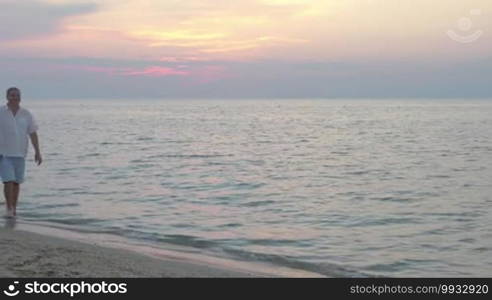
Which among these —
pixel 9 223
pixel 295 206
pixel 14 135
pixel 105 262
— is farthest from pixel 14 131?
pixel 295 206

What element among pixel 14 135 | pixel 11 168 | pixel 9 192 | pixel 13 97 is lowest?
pixel 9 192

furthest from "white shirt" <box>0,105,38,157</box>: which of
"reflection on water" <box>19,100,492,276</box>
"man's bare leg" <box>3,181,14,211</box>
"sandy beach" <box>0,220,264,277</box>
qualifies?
"reflection on water" <box>19,100,492,276</box>

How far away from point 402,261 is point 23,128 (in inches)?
263

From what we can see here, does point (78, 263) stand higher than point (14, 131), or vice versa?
point (14, 131)

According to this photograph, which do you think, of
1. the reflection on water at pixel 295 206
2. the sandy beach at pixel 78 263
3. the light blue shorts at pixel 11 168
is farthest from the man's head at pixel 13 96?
the reflection on water at pixel 295 206

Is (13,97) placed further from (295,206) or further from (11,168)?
(295,206)

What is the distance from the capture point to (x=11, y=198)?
35.3 feet

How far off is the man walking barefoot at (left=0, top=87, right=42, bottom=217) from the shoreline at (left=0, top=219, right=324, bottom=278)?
39.1 inches

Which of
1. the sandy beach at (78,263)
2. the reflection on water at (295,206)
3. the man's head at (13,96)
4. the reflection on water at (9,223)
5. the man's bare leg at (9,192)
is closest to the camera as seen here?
the sandy beach at (78,263)

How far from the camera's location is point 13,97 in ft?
32.1

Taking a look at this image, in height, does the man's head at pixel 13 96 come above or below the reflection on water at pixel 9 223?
above

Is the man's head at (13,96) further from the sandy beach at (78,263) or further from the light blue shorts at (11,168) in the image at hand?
the sandy beach at (78,263)

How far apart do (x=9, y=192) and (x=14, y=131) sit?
1336 mm

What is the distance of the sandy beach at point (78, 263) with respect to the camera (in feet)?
20.4
